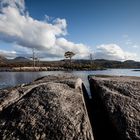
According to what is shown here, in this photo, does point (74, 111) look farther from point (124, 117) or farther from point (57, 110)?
point (124, 117)

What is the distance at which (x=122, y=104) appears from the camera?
6.85 m

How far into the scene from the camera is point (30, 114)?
6.55m

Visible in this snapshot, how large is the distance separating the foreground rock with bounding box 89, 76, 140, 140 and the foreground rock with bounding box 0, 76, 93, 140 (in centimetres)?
81

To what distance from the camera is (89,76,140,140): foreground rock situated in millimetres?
5988

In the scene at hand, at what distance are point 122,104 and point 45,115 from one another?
2419 mm

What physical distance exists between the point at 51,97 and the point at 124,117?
7.75 ft

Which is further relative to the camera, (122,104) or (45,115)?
(122,104)

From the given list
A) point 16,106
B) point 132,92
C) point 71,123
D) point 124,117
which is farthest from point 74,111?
point 132,92

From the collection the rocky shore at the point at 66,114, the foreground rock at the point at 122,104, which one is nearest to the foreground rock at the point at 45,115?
the rocky shore at the point at 66,114

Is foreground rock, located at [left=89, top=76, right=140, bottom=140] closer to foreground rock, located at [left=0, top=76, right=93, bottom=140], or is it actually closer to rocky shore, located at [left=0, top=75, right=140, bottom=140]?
rocky shore, located at [left=0, top=75, right=140, bottom=140]

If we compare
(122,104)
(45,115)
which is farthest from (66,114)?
(122,104)

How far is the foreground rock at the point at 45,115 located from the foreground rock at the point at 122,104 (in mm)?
809

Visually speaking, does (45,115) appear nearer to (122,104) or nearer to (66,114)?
(66,114)

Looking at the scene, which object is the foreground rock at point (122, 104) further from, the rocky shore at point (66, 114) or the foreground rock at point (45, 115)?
the foreground rock at point (45, 115)
